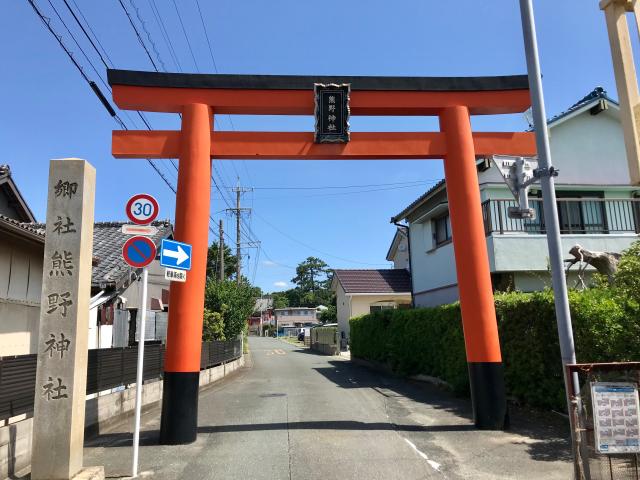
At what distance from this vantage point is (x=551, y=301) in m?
8.97

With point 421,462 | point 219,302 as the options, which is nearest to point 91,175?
point 421,462

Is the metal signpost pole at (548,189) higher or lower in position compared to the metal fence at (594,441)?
higher

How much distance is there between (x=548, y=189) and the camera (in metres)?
6.68

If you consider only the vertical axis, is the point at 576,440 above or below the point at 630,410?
below

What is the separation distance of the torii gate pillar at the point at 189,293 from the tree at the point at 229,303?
16485 millimetres

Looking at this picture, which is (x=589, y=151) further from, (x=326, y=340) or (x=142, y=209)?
(x=326, y=340)

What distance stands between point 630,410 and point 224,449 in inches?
211

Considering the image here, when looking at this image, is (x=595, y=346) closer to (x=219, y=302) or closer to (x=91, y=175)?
(x=91, y=175)

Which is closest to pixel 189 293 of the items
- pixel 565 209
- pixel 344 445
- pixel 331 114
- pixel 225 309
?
pixel 344 445

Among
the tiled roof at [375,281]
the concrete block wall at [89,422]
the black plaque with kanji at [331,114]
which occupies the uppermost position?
the black plaque with kanji at [331,114]

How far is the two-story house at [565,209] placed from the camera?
560 inches

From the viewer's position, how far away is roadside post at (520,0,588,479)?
6184mm

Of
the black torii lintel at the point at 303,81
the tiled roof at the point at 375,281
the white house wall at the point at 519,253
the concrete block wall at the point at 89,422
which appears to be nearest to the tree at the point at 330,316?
the tiled roof at the point at 375,281

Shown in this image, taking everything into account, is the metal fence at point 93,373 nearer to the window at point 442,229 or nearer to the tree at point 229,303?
the window at point 442,229
